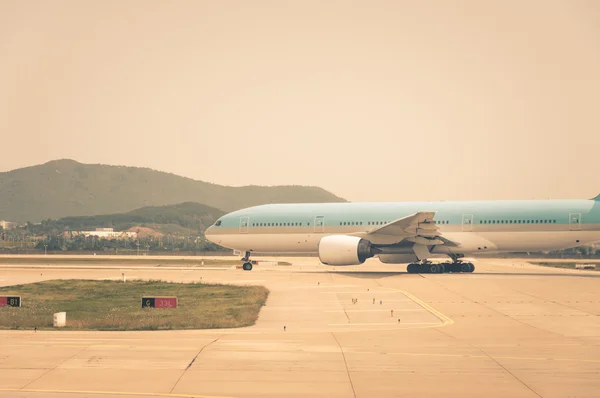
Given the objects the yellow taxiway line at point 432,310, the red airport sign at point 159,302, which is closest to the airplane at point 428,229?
the yellow taxiway line at point 432,310

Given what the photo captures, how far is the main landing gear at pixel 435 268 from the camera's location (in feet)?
145

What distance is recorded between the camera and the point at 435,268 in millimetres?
44125

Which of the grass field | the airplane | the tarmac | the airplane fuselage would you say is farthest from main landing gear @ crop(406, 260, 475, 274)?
the tarmac

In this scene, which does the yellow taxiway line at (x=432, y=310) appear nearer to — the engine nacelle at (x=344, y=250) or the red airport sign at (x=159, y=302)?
the red airport sign at (x=159, y=302)

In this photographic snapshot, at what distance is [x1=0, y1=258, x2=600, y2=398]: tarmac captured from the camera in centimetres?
1220

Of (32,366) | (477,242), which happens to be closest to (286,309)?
(32,366)

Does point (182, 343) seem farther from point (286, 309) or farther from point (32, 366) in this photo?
point (286, 309)

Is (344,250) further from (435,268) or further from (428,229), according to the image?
(435,268)

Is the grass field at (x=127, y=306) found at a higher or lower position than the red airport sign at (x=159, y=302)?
lower

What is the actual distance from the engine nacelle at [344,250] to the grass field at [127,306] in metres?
8.47

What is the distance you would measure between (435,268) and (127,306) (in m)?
22.9

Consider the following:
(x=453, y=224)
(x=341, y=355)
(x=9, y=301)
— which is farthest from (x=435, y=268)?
(x=341, y=355)

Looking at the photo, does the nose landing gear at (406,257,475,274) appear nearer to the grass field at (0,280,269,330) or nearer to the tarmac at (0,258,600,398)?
the grass field at (0,280,269,330)

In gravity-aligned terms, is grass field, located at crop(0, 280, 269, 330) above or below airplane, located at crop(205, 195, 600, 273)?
below
